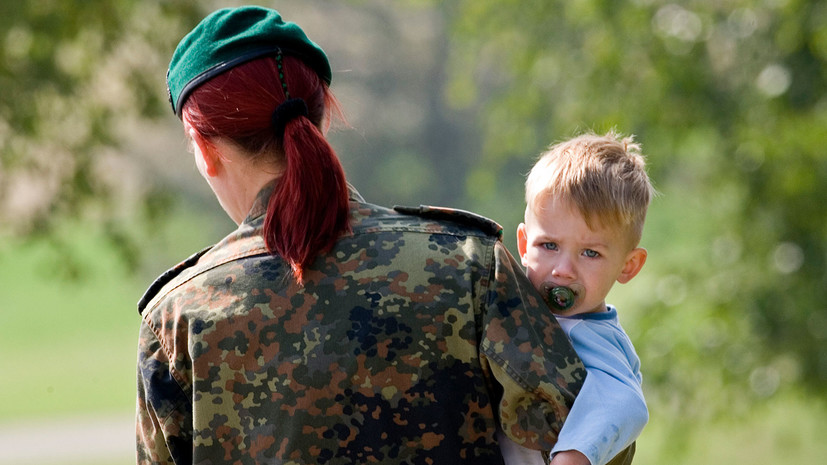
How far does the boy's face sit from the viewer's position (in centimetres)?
209

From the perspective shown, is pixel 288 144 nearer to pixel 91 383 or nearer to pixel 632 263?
pixel 632 263

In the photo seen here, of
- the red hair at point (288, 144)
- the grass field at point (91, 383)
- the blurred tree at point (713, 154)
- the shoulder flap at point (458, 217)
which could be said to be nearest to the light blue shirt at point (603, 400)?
the shoulder flap at point (458, 217)

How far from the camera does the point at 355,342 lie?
6.41ft

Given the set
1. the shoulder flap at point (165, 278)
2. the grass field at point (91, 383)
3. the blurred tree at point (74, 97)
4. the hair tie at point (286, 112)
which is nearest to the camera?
the hair tie at point (286, 112)

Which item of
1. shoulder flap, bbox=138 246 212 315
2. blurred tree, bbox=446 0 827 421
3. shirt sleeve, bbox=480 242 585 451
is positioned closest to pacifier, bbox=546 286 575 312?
shirt sleeve, bbox=480 242 585 451

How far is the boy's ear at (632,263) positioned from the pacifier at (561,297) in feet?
0.50

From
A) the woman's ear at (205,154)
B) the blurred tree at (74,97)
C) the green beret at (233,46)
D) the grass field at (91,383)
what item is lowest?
the grass field at (91,383)

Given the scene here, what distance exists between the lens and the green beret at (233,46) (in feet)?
6.81

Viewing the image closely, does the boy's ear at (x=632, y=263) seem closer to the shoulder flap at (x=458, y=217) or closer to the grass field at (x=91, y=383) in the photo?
the shoulder flap at (x=458, y=217)

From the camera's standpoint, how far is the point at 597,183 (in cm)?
209

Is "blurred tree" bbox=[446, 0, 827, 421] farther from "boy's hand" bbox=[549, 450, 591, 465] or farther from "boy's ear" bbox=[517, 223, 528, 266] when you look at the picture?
Result: "boy's hand" bbox=[549, 450, 591, 465]

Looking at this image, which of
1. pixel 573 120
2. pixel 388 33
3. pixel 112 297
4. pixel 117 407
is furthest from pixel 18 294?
pixel 573 120

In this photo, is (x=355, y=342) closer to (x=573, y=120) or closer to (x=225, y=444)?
(x=225, y=444)

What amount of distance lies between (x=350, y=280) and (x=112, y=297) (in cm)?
2684
